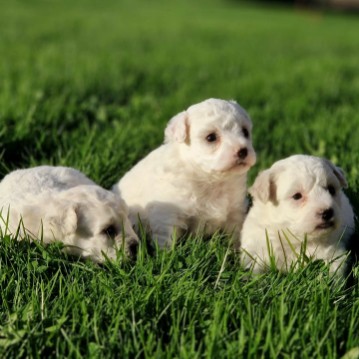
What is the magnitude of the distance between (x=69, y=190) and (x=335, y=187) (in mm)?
1729

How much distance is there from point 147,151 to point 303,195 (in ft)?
8.12

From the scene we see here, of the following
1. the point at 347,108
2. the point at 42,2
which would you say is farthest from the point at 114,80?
the point at 42,2

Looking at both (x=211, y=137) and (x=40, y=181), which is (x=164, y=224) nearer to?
(x=211, y=137)

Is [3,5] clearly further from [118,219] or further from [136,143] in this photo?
[118,219]

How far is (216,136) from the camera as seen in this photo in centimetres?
472

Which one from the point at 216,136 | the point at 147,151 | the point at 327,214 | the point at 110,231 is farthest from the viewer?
the point at 147,151

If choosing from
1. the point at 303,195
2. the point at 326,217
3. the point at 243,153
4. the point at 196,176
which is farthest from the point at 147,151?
the point at 326,217

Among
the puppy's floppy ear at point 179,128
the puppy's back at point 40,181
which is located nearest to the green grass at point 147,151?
the puppy's back at point 40,181

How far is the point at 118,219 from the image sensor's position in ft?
14.5

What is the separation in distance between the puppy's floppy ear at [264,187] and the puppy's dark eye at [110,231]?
3.07 ft

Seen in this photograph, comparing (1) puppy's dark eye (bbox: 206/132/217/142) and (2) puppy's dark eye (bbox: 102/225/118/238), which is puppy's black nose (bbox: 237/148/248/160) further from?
(2) puppy's dark eye (bbox: 102/225/118/238)

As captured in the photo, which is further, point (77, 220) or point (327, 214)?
point (77, 220)

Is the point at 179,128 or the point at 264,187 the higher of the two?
the point at 179,128

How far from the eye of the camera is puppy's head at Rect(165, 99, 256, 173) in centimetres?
457
